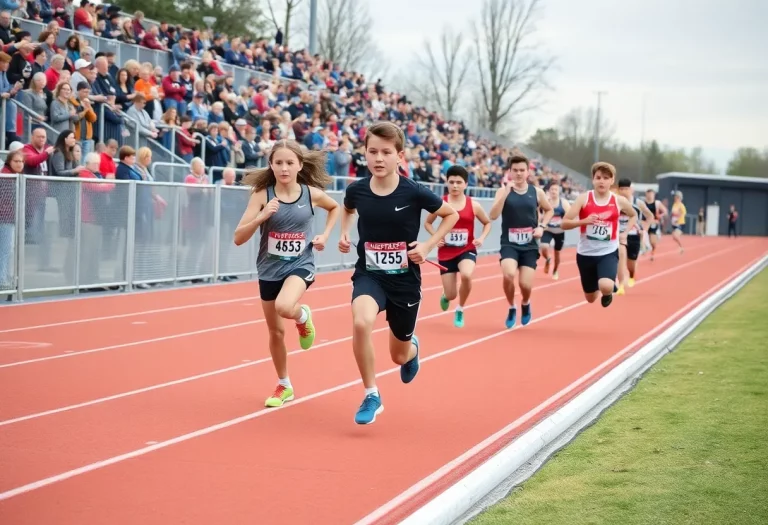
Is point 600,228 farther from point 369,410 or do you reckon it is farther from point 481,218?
point 369,410

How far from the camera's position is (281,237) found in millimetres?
8328

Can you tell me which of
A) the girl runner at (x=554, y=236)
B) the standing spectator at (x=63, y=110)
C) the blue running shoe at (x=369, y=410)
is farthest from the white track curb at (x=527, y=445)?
the girl runner at (x=554, y=236)

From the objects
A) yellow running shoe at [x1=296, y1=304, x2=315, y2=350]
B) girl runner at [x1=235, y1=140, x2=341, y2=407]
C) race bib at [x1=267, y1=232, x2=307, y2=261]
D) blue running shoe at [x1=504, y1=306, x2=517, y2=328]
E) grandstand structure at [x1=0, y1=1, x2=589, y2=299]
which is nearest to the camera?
girl runner at [x1=235, y1=140, x2=341, y2=407]

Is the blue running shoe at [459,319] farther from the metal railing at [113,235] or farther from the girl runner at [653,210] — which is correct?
the girl runner at [653,210]

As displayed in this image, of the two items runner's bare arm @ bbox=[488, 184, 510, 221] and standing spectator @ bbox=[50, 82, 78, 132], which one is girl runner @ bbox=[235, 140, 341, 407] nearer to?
runner's bare arm @ bbox=[488, 184, 510, 221]

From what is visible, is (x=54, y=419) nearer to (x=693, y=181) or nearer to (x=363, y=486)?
(x=363, y=486)

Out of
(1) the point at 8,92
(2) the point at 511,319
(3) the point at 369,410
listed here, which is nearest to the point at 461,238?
(2) the point at 511,319

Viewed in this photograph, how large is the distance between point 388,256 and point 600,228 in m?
6.66

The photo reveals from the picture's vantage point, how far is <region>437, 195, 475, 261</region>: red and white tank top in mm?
14133

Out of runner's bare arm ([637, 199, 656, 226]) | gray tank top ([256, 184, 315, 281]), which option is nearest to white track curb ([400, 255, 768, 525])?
gray tank top ([256, 184, 315, 281])

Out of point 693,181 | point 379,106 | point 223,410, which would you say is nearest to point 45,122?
point 223,410

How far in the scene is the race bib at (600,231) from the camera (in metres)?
13.8

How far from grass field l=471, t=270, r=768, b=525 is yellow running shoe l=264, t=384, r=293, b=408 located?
2.34m

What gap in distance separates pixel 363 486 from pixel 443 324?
28.1 ft
